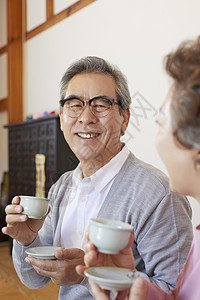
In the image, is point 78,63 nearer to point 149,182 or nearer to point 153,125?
point 149,182

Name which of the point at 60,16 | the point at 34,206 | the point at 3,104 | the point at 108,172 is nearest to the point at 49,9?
the point at 60,16

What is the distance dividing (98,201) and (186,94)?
663 mm

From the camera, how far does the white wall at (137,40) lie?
6.42ft

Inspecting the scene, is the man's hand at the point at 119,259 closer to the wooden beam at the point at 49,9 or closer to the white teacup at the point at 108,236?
the white teacup at the point at 108,236

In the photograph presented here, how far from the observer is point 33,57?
12.3ft

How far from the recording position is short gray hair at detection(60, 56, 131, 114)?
4.12 feet

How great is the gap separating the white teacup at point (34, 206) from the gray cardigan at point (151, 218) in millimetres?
190

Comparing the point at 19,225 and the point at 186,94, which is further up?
the point at 186,94

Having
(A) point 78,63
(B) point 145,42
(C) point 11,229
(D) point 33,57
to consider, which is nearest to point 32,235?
(C) point 11,229

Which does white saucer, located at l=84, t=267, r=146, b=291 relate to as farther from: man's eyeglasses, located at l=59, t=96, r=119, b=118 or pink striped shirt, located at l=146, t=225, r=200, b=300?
man's eyeglasses, located at l=59, t=96, r=119, b=118

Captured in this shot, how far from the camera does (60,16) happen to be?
10.2 ft

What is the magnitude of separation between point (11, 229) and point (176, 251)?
0.56m

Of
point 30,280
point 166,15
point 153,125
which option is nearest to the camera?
point 30,280

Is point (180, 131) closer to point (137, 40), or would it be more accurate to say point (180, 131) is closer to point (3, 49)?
point (137, 40)
